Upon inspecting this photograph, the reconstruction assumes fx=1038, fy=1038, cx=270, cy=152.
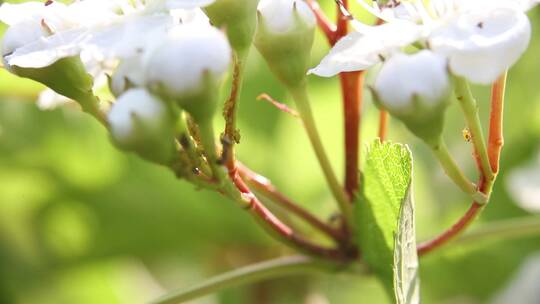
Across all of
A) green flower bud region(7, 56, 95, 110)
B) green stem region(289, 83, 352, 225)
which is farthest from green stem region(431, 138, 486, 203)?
green flower bud region(7, 56, 95, 110)

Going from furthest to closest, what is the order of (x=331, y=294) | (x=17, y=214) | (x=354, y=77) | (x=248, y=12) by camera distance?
(x=331, y=294)
(x=17, y=214)
(x=354, y=77)
(x=248, y=12)

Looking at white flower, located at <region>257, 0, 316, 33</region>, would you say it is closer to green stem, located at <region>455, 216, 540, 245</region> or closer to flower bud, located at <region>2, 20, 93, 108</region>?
flower bud, located at <region>2, 20, 93, 108</region>

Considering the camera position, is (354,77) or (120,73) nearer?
(120,73)

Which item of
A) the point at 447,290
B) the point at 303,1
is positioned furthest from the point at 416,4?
the point at 447,290

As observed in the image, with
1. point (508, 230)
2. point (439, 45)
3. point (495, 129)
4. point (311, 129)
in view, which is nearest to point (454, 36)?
point (439, 45)

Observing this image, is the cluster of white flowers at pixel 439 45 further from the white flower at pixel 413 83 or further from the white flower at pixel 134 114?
the white flower at pixel 134 114

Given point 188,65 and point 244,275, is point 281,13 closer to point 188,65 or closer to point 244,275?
point 188,65

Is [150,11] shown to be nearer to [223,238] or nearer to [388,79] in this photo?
[388,79]
